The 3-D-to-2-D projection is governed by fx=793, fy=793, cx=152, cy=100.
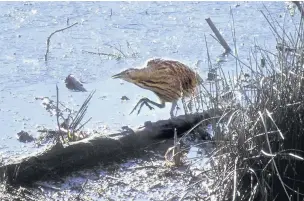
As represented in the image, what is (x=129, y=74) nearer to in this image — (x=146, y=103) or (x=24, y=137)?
(x=146, y=103)

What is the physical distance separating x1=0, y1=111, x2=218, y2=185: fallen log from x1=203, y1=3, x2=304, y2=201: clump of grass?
23.5 inches

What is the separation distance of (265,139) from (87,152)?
1.82m

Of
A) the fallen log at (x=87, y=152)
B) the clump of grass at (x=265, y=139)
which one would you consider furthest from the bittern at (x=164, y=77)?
the clump of grass at (x=265, y=139)

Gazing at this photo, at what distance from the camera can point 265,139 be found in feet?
14.3

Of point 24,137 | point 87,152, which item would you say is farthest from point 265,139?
point 24,137

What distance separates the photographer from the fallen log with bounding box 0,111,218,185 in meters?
5.41

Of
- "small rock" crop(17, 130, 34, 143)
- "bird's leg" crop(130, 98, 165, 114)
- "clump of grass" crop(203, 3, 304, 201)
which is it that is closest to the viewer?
"clump of grass" crop(203, 3, 304, 201)

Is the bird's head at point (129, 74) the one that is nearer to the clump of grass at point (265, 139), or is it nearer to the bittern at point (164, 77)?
the bittern at point (164, 77)

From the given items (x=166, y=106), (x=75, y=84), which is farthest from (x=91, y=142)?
(x=75, y=84)

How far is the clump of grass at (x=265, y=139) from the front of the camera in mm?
4336

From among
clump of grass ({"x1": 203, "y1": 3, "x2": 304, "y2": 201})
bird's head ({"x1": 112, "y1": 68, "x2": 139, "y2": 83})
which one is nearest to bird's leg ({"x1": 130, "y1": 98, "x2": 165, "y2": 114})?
bird's head ({"x1": 112, "y1": 68, "x2": 139, "y2": 83})

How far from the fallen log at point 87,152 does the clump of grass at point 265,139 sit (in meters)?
0.60

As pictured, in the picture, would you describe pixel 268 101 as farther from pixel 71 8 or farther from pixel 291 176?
pixel 71 8

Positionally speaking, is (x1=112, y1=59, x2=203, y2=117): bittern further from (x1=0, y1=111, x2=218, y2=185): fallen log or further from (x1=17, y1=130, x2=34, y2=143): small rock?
(x1=17, y1=130, x2=34, y2=143): small rock
